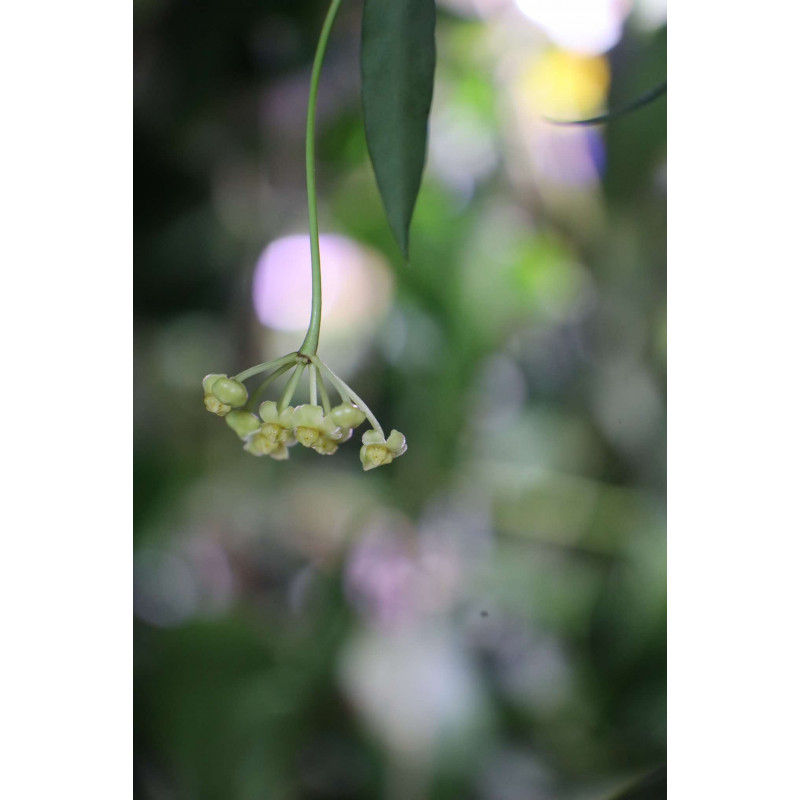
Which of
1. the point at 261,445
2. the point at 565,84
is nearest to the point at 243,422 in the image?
the point at 261,445

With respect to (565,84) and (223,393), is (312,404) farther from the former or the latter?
(565,84)

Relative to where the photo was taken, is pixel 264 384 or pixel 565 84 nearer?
pixel 264 384

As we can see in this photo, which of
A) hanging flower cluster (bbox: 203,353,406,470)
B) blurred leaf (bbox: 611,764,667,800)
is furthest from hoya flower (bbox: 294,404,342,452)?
blurred leaf (bbox: 611,764,667,800)

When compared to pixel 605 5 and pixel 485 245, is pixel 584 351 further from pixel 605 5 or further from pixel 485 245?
pixel 605 5

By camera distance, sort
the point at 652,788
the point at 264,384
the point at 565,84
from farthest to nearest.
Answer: the point at 565,84, the point at 652,788, the point at 264,384


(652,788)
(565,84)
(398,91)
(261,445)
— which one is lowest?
(652,788)
